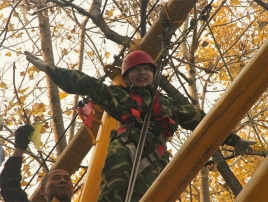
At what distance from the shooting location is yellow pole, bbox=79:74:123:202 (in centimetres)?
472

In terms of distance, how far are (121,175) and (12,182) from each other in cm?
104

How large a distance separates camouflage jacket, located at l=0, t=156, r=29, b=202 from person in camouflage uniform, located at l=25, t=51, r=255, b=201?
29.1 inches

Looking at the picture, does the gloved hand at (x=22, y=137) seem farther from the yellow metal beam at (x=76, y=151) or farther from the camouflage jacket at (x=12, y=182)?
the yellow metal beam at (x=76, y=151)

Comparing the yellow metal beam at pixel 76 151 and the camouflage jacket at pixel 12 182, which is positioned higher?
the yellow metal beam at pixel 76 151

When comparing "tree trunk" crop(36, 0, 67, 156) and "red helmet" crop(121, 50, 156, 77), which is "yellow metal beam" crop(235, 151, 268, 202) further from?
"tree trunk" crop(36, 0, 67, 156)

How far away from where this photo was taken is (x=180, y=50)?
9.18 m

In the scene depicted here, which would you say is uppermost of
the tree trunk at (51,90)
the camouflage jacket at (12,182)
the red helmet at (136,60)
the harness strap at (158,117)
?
the tree trunk at (51,90)

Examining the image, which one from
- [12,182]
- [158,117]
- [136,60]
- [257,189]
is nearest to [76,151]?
[12,182]

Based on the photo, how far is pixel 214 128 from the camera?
2.96 m

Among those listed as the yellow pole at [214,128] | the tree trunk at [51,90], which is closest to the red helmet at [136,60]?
the yellow pole at [214,128]

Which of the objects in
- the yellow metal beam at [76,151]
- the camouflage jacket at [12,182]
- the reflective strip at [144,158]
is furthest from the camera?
the yellow metal beam at [76,151]

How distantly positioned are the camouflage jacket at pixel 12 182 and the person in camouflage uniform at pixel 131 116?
2.43 ft

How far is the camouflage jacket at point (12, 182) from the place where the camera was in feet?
15.4

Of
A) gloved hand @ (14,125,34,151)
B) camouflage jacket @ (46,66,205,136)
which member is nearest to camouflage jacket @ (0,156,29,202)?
gloved hand @ (14,125,34,151)
